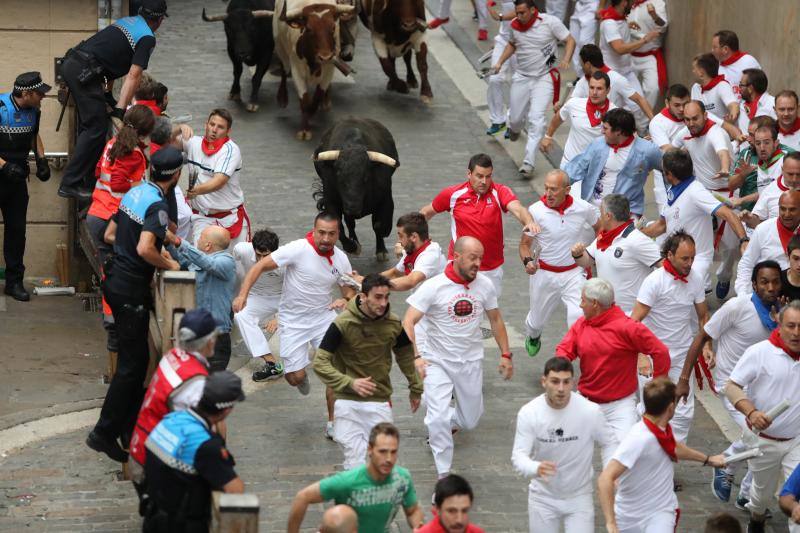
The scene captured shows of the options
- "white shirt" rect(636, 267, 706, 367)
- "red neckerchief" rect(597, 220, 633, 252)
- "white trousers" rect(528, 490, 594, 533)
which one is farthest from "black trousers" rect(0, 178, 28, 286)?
"white trousers" rect(528, 490, 594, 533)

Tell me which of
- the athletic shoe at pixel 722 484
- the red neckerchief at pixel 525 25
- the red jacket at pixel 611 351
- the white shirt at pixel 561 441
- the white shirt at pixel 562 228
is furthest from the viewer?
the red neckerchief at pixel 525 25

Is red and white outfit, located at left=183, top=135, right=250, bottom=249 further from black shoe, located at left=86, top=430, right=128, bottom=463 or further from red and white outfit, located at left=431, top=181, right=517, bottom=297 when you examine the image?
black shoe, located at left=86, top=430, right=128, bottom=463

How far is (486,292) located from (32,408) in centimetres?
460

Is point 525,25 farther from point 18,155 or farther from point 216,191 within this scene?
point 18,155

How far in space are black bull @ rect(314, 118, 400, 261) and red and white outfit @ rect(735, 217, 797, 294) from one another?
5086mm

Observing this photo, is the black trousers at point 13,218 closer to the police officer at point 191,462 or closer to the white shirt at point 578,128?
the white shirt at point 578,128

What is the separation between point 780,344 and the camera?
35.9ft

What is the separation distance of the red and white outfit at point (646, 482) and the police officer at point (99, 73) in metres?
7.06

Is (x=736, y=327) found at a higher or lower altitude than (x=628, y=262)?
higher

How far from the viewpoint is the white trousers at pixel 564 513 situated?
10.2 m

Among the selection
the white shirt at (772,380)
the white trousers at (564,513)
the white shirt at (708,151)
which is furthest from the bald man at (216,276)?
the white shirt at (708,151)

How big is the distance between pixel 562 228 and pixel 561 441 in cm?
391

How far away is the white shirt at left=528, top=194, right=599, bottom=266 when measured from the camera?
13.7m

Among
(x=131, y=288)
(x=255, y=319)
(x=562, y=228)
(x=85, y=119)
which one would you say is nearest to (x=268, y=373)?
(x=255, y=319)
